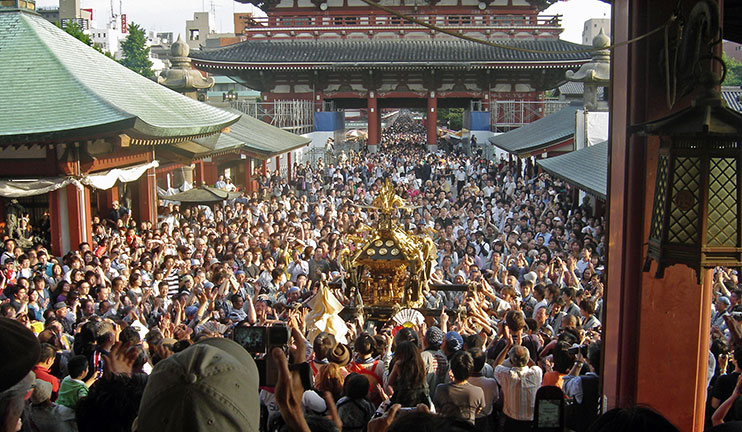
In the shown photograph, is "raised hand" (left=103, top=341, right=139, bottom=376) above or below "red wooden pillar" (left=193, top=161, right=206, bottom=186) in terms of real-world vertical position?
above

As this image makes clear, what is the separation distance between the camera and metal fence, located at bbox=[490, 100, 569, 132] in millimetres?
35281

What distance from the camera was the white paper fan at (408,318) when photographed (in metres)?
7.84

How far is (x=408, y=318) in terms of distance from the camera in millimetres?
7895

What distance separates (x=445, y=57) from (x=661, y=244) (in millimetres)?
31574

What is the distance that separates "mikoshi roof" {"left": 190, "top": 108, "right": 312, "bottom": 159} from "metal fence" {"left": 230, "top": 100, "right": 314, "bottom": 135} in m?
5.35

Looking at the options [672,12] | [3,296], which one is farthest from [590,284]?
[3,296]

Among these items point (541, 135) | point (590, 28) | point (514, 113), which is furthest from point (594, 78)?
point (590, 28)

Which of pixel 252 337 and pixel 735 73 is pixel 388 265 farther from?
pixel 735 73

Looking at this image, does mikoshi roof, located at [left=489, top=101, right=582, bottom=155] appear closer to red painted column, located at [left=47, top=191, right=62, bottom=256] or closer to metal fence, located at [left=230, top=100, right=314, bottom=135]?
metal fence, located at [left=230, top=100, right=314, bottom=135]

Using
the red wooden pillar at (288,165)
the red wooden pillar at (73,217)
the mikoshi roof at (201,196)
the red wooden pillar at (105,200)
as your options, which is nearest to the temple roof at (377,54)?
the red wooden pillar at (288,165)

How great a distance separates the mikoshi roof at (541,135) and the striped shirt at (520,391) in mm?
16894

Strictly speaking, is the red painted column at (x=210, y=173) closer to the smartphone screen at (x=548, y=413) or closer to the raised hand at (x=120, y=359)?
the raised hand at (x=120, y=359)

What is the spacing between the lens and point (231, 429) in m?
2.09

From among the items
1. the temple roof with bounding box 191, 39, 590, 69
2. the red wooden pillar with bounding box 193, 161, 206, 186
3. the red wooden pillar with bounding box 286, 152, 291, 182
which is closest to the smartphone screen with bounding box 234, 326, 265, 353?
the red wooden pillar with bounding box 193, 161, 206, 186
